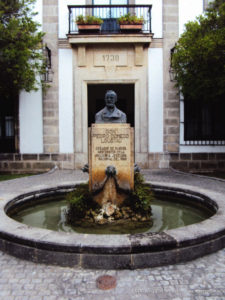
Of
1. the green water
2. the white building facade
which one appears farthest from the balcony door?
the green water

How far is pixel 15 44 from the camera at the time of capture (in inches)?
345

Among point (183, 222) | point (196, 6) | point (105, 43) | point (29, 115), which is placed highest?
point (196, 6)

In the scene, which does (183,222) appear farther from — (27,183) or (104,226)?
(27,183)

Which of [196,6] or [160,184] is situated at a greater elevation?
[196,6]

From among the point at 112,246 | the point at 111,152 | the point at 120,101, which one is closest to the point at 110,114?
the point at 111,152

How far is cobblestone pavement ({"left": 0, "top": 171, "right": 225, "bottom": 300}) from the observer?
2.72m

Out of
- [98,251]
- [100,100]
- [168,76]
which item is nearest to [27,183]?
[98,251]

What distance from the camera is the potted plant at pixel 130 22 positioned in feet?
34.0

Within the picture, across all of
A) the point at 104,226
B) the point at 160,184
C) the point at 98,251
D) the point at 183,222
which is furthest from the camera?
the point at 160,184

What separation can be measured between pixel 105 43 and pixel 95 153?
22.9ft

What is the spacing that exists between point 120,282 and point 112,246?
40 cm

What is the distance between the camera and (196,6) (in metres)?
10.8

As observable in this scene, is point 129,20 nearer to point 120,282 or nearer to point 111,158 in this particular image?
point 111,158

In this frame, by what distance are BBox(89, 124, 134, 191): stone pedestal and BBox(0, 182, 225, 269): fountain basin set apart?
1373 mm
